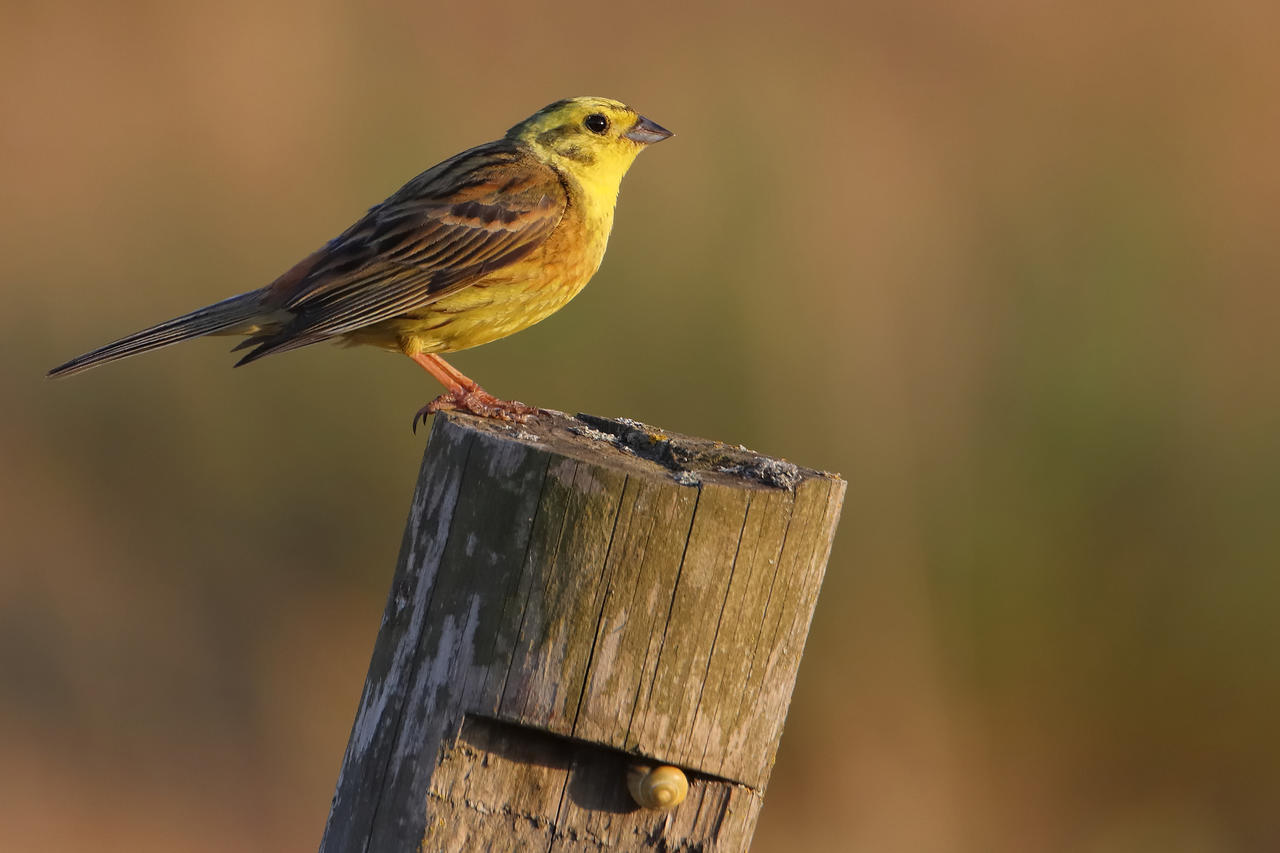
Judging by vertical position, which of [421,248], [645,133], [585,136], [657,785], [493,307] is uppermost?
[645,133]

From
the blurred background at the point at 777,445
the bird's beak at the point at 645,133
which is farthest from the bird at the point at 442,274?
the blurred background at the point at 777,445

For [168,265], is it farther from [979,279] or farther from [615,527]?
[615,527]

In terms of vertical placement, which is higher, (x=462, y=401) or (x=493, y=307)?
(x=493, y=307)

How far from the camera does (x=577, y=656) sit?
109 inches

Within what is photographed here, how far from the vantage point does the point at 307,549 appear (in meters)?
7.54

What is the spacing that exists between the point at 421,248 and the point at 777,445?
9.14 ft

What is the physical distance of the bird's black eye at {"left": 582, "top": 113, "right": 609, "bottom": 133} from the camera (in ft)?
18.1

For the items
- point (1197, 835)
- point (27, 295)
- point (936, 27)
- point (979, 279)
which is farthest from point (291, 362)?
point (936, 27)

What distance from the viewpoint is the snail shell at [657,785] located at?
2812 millimetres

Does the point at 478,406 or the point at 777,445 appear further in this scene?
the point at 777,445

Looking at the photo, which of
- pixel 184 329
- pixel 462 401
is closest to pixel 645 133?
pixel 462 401

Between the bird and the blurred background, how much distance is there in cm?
220

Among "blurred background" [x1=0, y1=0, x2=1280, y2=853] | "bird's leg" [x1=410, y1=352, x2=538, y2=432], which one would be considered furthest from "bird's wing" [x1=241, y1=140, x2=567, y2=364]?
"blurred background" [x1=0, y1=0, x2=1280, y2=853]

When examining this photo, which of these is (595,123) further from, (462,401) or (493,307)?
(462,401)
